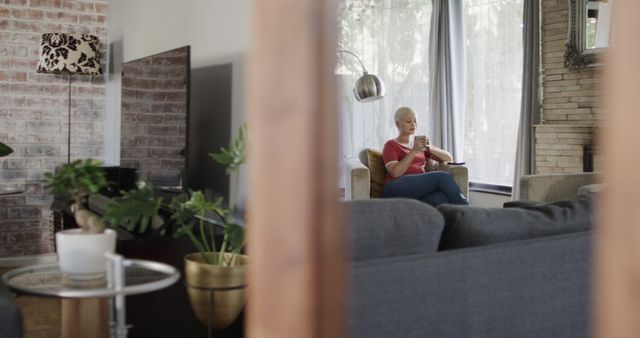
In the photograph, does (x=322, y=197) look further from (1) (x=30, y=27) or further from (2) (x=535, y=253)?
(1) (x=30, y=27)

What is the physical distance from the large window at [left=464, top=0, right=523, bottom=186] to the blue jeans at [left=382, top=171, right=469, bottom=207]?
46.4 inches

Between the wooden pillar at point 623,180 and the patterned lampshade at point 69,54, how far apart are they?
5.25 metres

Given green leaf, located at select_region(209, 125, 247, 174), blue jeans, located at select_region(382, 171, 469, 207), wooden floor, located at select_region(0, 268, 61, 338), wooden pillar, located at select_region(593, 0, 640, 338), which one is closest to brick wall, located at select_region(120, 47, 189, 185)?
wooden floor, located at select_region(0, 268, 61, 338)

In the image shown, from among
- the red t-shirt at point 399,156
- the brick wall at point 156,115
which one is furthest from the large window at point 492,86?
the brick wall at point 156,115

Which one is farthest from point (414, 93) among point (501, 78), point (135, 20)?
point (135, 20)

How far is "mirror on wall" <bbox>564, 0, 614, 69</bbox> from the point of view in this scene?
5.58 m

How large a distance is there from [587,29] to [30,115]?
13.8 ft

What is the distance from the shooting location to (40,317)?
14.0ft

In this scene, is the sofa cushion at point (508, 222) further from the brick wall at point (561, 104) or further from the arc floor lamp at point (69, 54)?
the arc floor lamp at point (69, 54)

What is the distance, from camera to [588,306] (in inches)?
83.6

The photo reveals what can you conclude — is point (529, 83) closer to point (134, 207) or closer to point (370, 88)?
point (370, 88)

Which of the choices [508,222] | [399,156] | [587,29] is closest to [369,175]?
[399,156]

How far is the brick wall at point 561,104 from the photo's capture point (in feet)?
18.4

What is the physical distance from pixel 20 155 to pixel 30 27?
38.3 inches
